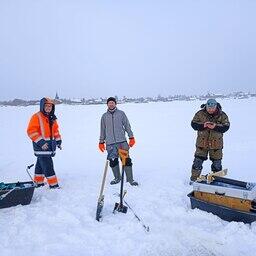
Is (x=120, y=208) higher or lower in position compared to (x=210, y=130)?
lower

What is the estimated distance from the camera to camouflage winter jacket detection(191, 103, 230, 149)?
5.86 m

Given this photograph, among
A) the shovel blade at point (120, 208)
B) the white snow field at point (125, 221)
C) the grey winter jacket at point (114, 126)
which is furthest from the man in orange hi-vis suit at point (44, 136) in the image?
the shovel blade at point (120, 208)

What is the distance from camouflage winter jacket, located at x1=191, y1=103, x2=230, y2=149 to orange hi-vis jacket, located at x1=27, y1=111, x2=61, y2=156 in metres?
2.55

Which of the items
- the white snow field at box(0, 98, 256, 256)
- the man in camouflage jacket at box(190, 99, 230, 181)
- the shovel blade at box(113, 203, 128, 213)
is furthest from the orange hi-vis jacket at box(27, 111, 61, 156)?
the man in camouflage jacket at box(190, 99, 230, 181)

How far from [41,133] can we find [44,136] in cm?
7

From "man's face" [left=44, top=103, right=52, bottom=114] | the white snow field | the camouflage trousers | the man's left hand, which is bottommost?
the white snow field

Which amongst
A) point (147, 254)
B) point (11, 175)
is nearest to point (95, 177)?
point (11, 175)

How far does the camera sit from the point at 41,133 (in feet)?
20.2

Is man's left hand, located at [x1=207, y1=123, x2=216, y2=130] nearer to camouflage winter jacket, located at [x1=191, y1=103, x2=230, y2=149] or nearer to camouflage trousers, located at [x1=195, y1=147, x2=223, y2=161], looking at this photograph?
camouflage winter jacket, located at [x1=191, y1=103, x2=230, y2=149]

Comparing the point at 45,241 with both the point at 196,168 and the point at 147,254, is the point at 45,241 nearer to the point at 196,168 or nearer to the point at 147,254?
the point at 147,254

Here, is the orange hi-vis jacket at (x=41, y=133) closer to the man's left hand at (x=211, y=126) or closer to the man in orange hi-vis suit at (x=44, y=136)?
the man in orange hi-vis suit at (x=44, y=136)

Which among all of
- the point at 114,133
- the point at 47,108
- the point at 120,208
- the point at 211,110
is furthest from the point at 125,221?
the point at 47,108

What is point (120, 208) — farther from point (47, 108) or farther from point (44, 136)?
point (47, 108)

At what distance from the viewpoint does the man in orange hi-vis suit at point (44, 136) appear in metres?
6.07
